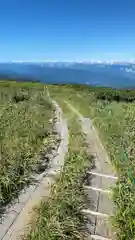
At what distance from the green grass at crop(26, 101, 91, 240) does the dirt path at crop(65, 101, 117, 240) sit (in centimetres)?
23

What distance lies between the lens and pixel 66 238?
4750mm

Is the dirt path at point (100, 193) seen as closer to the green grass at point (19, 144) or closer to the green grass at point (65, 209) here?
the green grass at point (65, 209)

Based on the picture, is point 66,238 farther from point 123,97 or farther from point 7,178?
point 123,97

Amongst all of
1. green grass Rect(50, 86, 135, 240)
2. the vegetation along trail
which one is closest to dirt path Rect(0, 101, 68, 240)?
the vegetation along trail

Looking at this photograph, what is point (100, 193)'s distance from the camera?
6.66 metres

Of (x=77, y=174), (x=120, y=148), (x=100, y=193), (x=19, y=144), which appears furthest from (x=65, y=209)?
(x=120, y=148)

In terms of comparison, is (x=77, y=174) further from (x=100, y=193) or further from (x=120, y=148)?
(x=120, y=148)

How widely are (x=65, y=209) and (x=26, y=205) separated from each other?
1.05 m

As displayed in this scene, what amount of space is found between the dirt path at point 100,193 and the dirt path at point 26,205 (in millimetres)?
A: 1033

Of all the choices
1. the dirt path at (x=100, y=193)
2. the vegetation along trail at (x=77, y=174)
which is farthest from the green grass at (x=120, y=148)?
the dirt path at (x=100, y=193)

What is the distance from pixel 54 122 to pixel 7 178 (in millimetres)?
7361

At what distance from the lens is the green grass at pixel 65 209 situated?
4.73m

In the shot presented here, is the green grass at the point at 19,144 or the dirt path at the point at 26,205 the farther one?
the green grass at the point at 19,144

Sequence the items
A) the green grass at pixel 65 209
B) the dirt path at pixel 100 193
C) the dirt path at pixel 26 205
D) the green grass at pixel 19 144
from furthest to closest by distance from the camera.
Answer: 1. the green grass at pixel 19 144
2. the dirt path at pixel 100 193
3. the dirt path at pixel 26 205
4. the green grass at pixel 65 209
